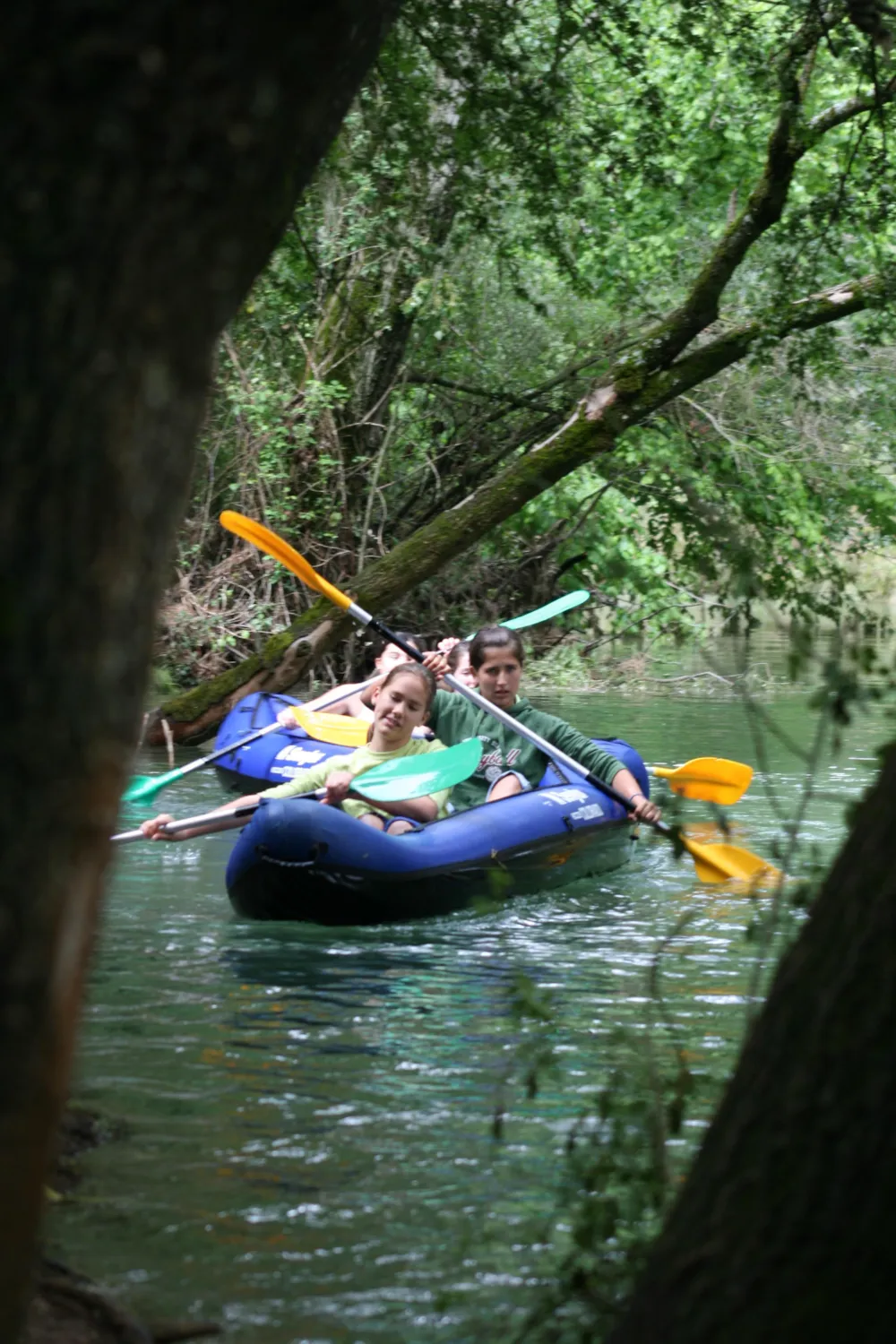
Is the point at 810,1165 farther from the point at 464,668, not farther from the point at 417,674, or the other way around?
the point at 464,668

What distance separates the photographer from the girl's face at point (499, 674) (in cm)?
729

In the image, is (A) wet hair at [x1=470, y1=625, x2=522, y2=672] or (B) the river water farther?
(A) wet hair at [x1=470, y1=625, x2=522, y2=672]

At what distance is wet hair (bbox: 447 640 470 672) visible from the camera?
8547 millimetres

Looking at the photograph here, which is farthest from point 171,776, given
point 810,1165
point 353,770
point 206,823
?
point 810,1165

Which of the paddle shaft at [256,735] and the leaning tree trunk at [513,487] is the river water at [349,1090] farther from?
the leaning tree trunk at [513,487]

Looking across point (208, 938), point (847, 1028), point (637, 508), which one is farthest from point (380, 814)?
point (637, 508)

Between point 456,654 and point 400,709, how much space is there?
8.05 feet

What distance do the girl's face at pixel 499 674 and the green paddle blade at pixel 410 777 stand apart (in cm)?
127

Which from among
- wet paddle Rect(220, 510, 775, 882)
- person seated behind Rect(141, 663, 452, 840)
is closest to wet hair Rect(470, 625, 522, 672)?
wet paddle Rect(220, 510, 775, 882)

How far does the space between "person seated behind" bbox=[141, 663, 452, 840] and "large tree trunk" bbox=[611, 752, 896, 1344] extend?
427cm

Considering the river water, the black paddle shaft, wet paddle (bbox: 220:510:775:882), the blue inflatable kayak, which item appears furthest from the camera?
the black paddle shaft

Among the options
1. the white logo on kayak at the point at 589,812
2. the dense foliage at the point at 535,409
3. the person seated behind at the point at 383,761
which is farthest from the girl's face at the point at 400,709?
the dense foliage at the point at 535,409

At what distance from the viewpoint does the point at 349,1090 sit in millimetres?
4012

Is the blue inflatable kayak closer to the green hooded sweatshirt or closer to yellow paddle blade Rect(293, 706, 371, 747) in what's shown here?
the green hooded sweatshirt
